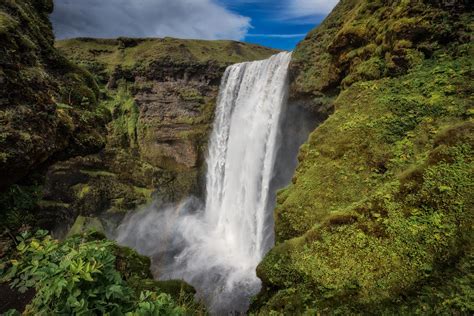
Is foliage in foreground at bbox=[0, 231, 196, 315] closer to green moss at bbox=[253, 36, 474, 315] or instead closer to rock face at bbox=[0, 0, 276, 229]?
green moss at bbox=[253, 36, 474, 315]

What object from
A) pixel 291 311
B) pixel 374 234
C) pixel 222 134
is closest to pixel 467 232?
pixel 374 234

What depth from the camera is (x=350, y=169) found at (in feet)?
23.1

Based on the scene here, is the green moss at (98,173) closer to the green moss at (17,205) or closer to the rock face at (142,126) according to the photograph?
the rock face at (142,126)

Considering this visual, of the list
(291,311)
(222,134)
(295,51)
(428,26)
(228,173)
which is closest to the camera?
(291,311)

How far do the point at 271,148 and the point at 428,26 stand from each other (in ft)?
37.3

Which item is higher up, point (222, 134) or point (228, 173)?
point (222, 134)

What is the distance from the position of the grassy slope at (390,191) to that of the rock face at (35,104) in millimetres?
5071

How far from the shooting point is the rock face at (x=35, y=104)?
516 cm

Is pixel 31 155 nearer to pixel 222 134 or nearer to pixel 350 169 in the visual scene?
pixel 350 169

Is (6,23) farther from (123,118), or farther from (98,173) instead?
(123,118)

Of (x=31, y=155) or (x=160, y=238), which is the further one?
(x=160, y=238)

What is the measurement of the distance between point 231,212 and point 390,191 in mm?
19377

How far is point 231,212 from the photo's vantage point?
78.6 ft

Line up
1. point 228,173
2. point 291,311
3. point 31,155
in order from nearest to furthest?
point 291,311, point 31,155, point 228,173
